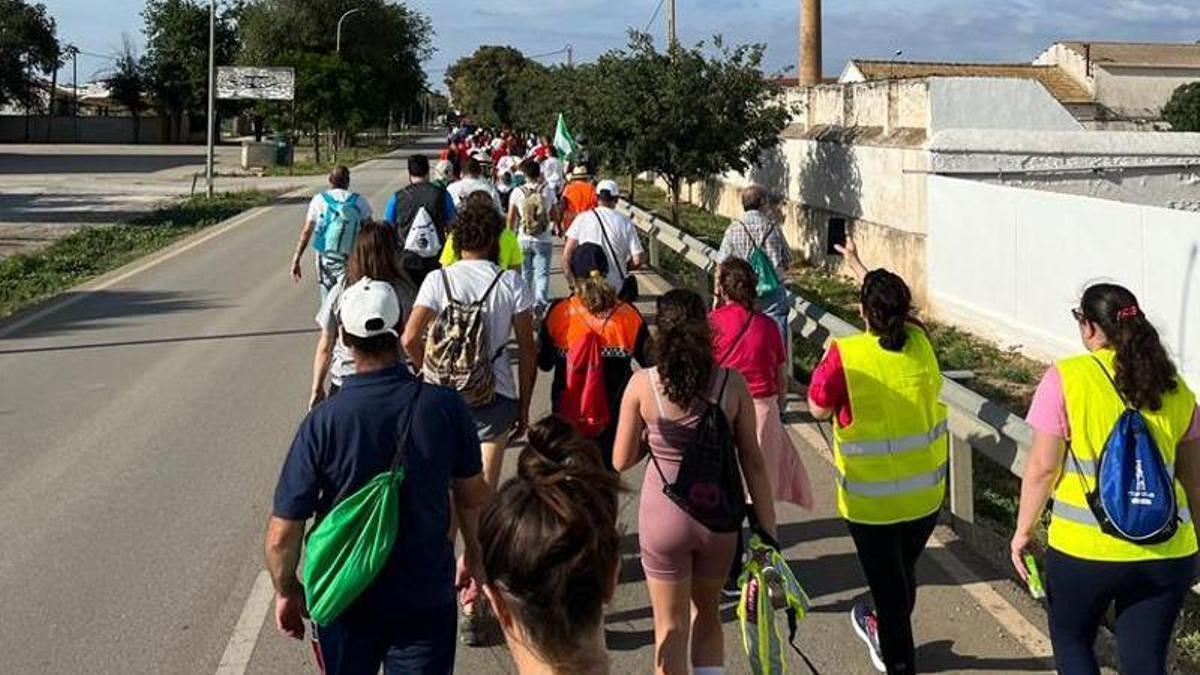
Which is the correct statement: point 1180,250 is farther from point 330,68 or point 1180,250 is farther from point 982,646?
point 330,68

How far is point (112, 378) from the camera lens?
1105 cm

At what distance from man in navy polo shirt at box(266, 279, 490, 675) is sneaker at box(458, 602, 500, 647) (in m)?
1.73

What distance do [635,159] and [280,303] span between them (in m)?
9.82

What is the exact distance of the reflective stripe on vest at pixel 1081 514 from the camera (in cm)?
384

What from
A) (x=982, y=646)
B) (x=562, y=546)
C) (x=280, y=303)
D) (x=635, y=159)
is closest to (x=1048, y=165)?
(x=635, y=159)

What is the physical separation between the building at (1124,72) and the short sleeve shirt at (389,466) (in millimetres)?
53140

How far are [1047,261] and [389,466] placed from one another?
36.6 feet

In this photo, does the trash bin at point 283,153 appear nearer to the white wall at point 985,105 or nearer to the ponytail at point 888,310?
the white wall at point 985,105

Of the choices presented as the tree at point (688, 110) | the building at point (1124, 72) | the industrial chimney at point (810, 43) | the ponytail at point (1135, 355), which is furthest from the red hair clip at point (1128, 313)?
the building at point (1124, 72)

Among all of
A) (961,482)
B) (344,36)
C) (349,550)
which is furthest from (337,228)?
(344,36)

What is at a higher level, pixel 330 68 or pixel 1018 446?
pixel 330 68

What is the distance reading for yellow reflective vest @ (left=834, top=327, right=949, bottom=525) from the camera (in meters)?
4.62

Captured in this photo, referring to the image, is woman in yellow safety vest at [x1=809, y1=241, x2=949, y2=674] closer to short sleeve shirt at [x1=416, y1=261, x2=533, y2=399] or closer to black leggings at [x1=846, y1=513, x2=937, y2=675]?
black leggings at [x1=846, y1=513, x2=937, y2=675]

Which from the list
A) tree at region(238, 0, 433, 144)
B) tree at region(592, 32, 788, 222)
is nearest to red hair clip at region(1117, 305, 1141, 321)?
tree at region(592, 32, 788, 222)
